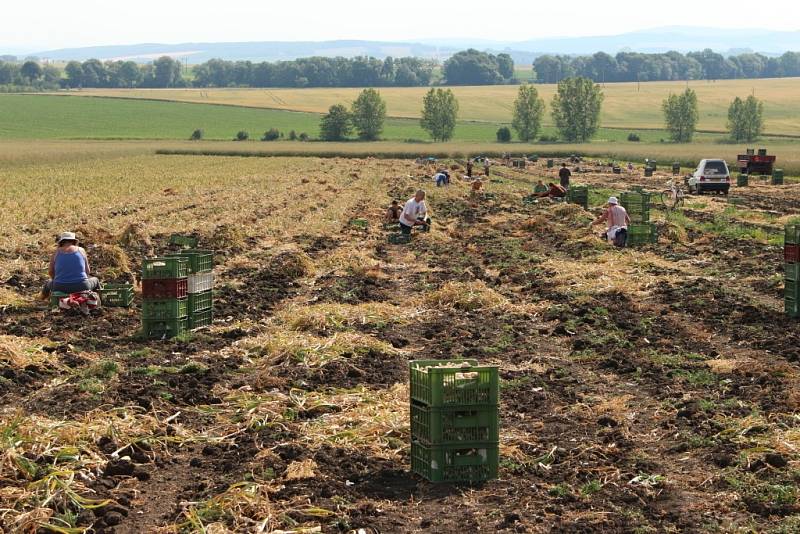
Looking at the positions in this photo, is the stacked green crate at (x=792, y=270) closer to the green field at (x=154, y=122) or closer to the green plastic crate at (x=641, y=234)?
the green plastic crate at (x=641, y=234)

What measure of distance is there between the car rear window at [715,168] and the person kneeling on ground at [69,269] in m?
34.4

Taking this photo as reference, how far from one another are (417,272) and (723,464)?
13602 mm

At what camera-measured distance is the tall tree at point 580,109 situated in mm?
148375

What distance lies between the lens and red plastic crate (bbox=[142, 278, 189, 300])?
15.3m

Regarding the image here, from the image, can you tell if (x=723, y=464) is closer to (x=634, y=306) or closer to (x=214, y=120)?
(x=634, y=306)

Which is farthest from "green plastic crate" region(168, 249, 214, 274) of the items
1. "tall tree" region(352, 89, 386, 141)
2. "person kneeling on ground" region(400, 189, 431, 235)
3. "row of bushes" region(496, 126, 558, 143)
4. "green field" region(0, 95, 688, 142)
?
"row of bushes" region(496, 126, 558, 143)

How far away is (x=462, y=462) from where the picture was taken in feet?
30.2

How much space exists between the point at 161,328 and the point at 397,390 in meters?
4.63

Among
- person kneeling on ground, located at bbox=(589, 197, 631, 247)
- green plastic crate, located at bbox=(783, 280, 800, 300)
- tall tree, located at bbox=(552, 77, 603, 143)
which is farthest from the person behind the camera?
tall tree, located at bbox=(552, 77, 603, 143)

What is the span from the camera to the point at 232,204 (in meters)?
40.0

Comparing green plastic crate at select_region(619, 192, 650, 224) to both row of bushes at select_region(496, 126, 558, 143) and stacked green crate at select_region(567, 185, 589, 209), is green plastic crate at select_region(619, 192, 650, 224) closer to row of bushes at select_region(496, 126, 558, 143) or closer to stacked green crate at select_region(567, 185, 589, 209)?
stacked green crate at select_region(567, 185, 589, 209)

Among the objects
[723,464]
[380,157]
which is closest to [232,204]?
[723,464]

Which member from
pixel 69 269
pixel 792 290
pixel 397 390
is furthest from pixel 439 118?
pixel 397 390

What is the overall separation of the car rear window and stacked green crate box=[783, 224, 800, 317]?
31.1 metres
